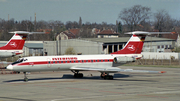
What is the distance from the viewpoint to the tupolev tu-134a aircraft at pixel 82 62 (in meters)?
28.6

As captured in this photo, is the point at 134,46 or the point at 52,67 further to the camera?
the point at 134,46

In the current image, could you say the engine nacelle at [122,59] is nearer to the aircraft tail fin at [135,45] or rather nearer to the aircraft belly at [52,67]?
the aircraft belly at [52,67]

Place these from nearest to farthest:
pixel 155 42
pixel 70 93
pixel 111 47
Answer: pixel 70 93
pixel 111 47
pixel 155 42

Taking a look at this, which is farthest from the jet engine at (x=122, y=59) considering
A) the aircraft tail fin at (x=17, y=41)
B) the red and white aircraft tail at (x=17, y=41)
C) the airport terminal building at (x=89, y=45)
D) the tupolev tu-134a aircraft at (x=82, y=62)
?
the airport terminal building at (x=89, y=45)

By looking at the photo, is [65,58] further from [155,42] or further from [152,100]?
[155,42]

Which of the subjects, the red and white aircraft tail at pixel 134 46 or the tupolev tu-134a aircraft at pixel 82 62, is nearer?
the tupolev tu-134a aircraft at pixel 82 62

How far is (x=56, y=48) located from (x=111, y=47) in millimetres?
15741

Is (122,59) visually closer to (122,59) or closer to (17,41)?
(122,59)

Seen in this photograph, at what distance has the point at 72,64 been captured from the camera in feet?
99.5

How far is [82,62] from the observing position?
30.8m

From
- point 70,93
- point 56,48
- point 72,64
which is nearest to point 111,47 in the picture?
point 56,48

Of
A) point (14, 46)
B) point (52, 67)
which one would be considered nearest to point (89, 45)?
point (14, 46)

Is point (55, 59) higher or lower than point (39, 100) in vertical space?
higher

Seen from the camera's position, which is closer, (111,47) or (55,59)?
(55,59)
